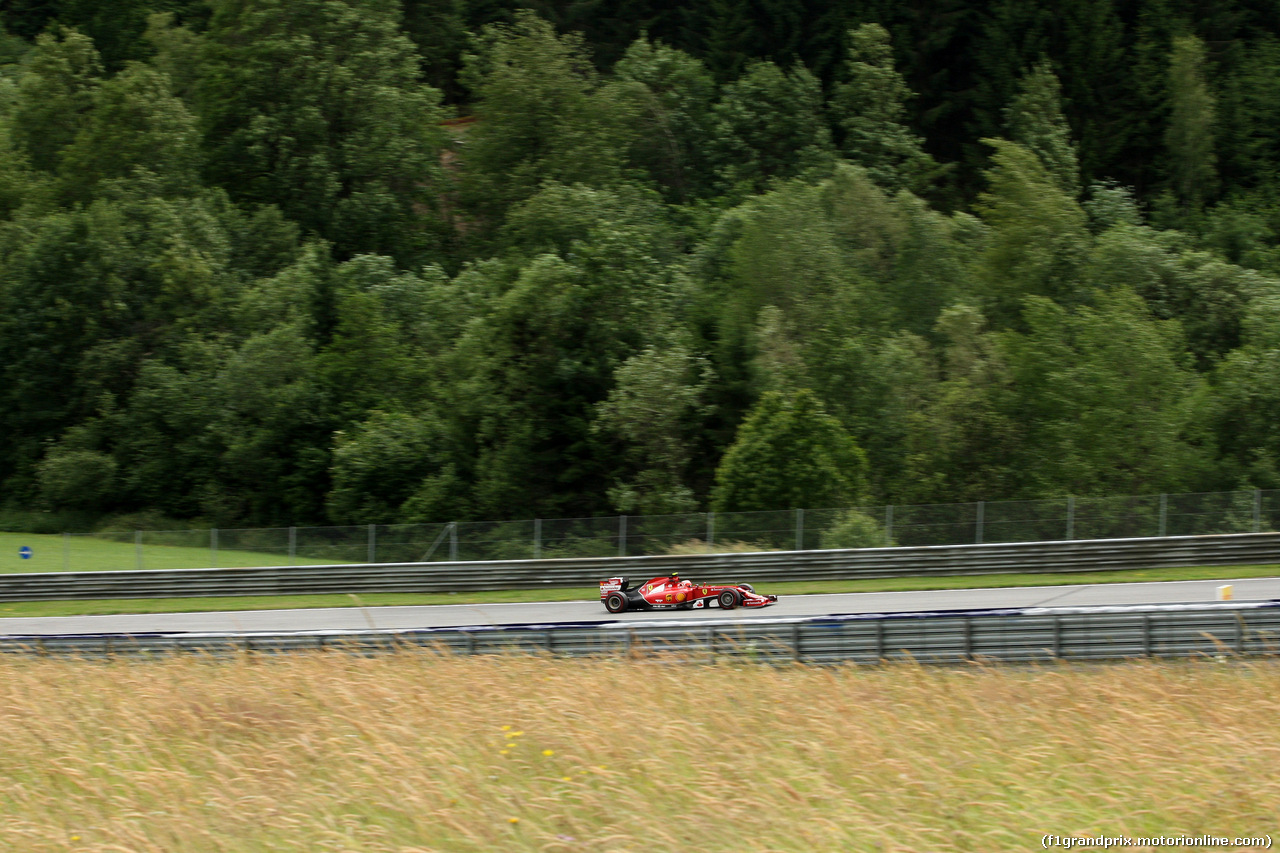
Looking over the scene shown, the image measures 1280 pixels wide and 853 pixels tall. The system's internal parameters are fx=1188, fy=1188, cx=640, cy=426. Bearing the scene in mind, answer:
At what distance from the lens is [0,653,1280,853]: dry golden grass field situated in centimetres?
770

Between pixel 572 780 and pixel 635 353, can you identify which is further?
pixel 635 353

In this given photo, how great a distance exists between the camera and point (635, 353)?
38938 millimetres

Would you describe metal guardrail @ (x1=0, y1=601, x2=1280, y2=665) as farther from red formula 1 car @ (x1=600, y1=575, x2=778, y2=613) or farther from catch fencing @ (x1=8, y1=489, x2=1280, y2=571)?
catch fencing @ (x1=8, y1=489, x2=1280, y2=571)

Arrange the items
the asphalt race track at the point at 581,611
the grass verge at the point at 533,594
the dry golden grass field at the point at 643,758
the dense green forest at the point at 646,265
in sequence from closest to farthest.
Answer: the dry golden grass field at the point at 643,758, the asphalt race track at the point at 581,611, the grass verge at the point at 533,594, the dense green forest at the point at 646,265

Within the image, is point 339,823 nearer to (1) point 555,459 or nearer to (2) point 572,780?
(2) point 572,780

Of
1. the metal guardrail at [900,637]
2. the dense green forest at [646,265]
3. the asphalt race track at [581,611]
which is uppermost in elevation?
the dense green forest at [646,265]

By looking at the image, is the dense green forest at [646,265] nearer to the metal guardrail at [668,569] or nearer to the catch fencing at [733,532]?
the catch fencing at [733,532]

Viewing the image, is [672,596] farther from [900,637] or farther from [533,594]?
[900,637]

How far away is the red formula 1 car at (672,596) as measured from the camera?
22672mm

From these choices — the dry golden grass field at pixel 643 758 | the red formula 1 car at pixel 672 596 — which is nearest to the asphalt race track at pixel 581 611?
the red formula 1 car at pixel 672 596

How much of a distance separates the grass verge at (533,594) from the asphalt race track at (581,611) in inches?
32.7

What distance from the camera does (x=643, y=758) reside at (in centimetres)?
902

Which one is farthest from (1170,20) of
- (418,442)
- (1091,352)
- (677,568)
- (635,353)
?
(677,568)

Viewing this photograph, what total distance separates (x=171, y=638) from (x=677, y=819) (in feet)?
32.5
